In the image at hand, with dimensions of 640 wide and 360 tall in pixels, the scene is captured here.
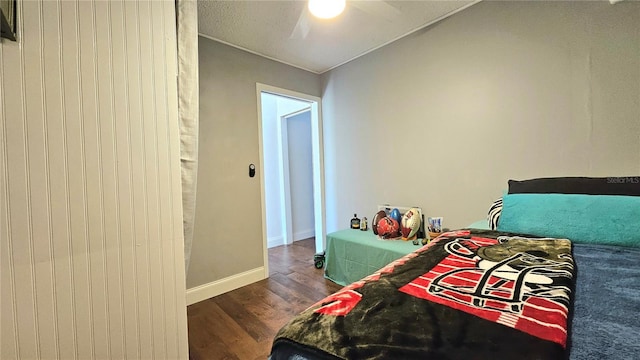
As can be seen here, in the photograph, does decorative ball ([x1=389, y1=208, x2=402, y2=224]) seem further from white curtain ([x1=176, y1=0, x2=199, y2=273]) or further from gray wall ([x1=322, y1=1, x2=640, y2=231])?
white curtain ([x1=176, y1=0, x2=199, y2=273])

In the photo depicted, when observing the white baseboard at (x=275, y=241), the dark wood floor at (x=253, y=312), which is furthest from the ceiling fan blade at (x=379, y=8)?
the white baseboard at (x=275, y=241)

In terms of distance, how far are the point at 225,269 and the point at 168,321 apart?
128cm

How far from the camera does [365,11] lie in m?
2.05

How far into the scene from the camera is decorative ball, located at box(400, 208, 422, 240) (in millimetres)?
2342

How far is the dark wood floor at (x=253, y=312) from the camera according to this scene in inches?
64.3

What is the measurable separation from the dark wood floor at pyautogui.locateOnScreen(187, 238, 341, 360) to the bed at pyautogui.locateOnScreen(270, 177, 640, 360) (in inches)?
44.8

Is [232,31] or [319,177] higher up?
[232,31]

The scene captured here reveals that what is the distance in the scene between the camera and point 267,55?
2744 millimetres

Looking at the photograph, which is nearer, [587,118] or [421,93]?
[587,118]

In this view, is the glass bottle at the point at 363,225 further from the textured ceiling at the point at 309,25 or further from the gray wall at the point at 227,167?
the textured ceiling at the point at 309,25

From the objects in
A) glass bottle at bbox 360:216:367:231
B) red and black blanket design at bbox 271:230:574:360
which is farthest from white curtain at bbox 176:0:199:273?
glass bottle at bbox 360:216:367:231

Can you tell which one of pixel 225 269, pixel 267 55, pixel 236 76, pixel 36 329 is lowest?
pixel 225 269

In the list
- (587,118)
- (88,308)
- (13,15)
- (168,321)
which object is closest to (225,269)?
(168,321)

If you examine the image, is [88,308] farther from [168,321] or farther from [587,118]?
[587,118]
